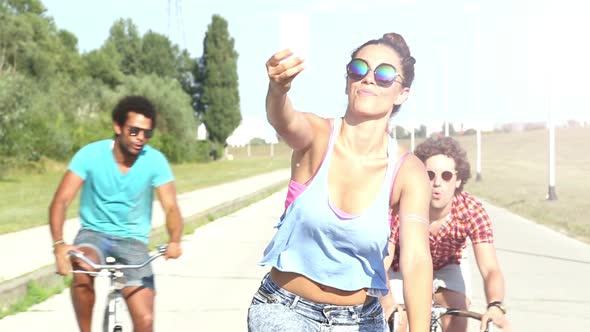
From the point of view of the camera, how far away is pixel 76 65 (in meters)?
95.4

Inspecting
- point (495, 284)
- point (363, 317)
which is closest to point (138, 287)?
point (495, 284)

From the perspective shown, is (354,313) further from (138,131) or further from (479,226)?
(138,131)

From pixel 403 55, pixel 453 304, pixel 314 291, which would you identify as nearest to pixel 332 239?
pixel 314 291

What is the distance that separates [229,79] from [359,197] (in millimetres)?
105684

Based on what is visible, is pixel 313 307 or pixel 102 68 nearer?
pixel 313 307

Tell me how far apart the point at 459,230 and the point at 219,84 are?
10364cm

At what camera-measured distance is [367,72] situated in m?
3.48

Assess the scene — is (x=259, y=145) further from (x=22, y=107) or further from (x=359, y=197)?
(x=359, y=197)

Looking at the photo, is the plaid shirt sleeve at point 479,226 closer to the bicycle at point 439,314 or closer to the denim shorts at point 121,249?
the bicycle at point 439,314

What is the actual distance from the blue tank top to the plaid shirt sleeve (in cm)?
157

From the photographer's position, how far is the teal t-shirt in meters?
6.36

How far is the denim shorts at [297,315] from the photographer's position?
11.7 feet

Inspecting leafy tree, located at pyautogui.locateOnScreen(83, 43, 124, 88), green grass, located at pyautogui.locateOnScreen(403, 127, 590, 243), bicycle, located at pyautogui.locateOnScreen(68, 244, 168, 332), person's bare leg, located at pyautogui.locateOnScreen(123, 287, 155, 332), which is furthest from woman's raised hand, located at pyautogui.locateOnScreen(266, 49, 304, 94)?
leafy tree, located at pyautogui.locateOnScreen(83, 43, 124, 88)

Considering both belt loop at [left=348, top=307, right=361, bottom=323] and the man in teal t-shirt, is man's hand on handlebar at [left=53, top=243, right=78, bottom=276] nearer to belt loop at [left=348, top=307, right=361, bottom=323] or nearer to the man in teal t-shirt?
the man in teal t-shirt
